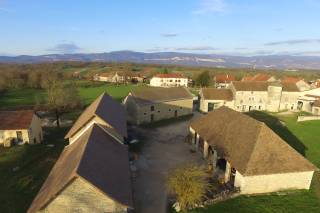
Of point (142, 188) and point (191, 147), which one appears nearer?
point (142, 188)

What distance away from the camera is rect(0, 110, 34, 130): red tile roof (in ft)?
127

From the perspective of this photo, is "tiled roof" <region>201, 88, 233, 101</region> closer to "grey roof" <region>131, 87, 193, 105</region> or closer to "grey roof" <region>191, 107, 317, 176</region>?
"grey roof" <region>131, 87, 193, 105</region>

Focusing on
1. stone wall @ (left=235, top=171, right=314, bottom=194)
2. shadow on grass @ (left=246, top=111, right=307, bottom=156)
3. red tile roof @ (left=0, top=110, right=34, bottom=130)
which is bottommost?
shadow on grass @ (left=246, top=111, right=307, bottom=156)

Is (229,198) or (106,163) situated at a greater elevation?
(106,163)

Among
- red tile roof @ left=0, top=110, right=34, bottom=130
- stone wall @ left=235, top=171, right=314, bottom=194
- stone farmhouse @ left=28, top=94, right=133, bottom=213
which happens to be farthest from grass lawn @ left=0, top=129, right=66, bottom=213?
stone wall @ left=235, top=171, right=314, bottom=194

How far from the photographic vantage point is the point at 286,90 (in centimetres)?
6681

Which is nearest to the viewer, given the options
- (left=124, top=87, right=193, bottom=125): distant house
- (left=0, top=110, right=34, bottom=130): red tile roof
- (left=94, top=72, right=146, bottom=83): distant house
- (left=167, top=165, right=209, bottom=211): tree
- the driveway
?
(left=167, top=165, right=209, bottom=211): tree

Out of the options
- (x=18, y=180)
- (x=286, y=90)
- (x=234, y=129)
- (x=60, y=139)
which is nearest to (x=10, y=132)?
(x=60, y=139)

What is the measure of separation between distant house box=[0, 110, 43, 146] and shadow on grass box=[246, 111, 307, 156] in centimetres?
4016

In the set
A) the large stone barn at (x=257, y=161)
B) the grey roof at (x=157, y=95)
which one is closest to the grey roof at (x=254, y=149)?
the large stone barn at (x=257, y=161)

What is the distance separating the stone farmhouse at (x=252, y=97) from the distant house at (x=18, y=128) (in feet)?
126

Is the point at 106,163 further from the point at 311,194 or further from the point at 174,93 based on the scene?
the point at 174,93

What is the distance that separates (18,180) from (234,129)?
2594 cm

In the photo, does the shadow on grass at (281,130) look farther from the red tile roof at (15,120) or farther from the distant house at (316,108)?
the red tile roof at (15,120)
